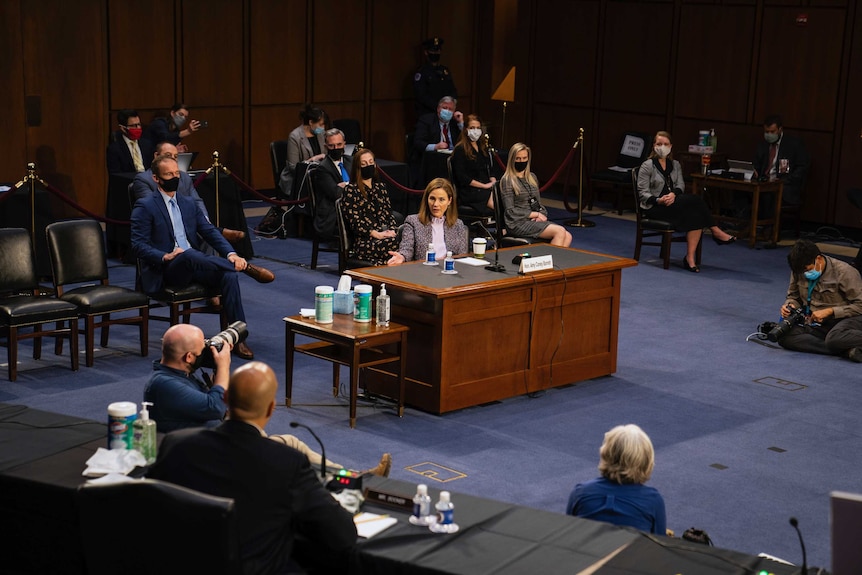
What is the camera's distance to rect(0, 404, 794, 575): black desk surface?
138 inches

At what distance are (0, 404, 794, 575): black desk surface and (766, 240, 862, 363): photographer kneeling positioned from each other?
4.80 m

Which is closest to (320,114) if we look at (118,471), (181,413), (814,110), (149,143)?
(149,143)

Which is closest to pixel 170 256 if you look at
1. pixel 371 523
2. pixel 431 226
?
pixel 431 226

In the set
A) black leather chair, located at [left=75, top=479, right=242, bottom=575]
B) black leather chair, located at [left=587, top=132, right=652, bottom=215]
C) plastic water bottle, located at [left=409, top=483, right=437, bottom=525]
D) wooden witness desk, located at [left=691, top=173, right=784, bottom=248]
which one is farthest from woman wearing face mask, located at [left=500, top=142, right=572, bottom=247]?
black leather chair, located at [left=75, top=479, right=242, bottom=575]

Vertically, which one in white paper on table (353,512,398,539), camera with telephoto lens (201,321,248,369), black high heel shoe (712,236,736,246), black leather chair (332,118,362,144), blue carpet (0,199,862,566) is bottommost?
blue carpet (0,199,862,566)

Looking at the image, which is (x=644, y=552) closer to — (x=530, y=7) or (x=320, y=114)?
(x=320, y=114)

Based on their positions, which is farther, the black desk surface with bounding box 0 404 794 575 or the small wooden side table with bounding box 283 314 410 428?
the small wooden side table with bounding box 283 314 410 428

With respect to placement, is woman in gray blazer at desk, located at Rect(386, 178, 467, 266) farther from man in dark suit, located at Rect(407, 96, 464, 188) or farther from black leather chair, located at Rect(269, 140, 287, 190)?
man in dark suit, located at Rect(407, 96, 464, 188)

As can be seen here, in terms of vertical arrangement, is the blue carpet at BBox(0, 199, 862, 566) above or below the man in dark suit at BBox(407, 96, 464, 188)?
below

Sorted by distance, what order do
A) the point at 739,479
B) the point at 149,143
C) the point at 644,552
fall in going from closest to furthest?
the point at 644,552 < the point at 739,479 < the point at 149,143

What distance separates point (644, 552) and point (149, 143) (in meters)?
8.68

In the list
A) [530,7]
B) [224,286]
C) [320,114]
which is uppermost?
[530,7]

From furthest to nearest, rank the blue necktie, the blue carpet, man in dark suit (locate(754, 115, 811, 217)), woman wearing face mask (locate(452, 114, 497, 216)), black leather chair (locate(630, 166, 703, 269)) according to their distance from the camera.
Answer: man in dark suit (locate(754, 115, 811, 217)) → woman wearing face mask (locate(452, 114, 497, 216)) → black leather chair (locate(630, 166, 703, 269)) → the blue necktie → the blue carpet

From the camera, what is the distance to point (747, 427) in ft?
22.0
